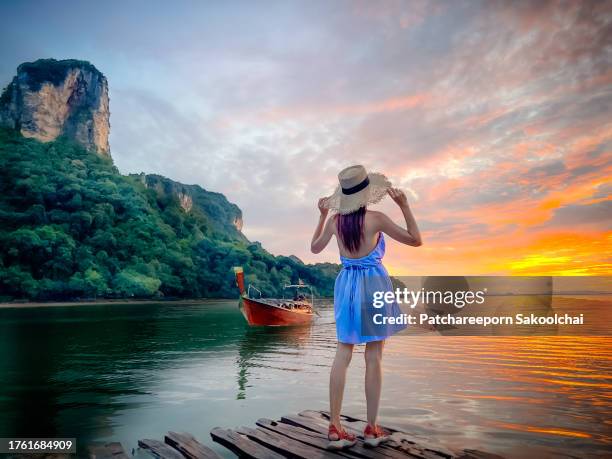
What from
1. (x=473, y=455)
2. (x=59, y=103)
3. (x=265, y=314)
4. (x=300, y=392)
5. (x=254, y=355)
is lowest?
(x=254, y=355)

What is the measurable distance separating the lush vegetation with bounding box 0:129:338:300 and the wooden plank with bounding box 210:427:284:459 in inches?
3282

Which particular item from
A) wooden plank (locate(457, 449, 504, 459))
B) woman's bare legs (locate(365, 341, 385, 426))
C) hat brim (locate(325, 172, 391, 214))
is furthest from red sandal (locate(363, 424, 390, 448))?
hat brim (locate(325, 172, 391, 214))

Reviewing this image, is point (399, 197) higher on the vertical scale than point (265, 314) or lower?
higher

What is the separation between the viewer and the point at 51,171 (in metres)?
105

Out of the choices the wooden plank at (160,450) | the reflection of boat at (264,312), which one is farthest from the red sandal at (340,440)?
the reflection of boat at (264,312)

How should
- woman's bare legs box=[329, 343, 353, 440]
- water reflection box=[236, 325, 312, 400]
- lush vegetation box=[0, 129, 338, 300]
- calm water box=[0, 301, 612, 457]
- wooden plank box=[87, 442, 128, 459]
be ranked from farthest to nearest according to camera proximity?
lush vegetation box=[0, 129, 338, 300]
water reflection box=[236, 325, 312, 400]
calm water box=[0, 301, 612, 457]
wooden plank box=[87, 442, 128, 459]
woman's bare legs box=[329, 343, 353, 440]

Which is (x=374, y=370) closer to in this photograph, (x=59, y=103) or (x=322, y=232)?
(x=322, y=232)

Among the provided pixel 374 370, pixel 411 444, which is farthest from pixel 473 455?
pixel 374 370

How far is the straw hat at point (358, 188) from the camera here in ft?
14.2

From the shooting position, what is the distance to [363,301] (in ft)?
13.9

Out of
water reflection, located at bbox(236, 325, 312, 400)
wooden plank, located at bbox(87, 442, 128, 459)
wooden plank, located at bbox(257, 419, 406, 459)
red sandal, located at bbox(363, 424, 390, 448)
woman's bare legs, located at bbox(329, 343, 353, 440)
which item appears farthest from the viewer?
water reflection, located at bbox(236, 325, 312, 400)

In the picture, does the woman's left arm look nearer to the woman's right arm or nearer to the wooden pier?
the woman's right arm

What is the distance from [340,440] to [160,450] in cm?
188

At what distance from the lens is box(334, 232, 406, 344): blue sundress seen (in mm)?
4184
